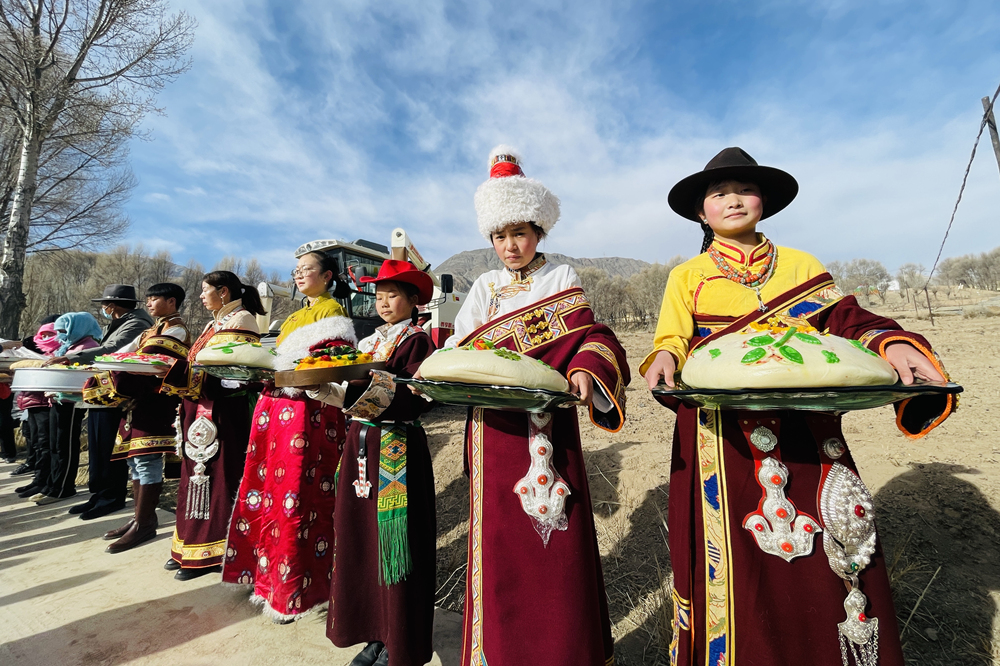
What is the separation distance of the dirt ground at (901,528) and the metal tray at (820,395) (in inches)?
70.6

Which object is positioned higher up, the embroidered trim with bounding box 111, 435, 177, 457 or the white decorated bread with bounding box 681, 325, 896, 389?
the white decorated bread with bounding box 681, 325, 896, 389

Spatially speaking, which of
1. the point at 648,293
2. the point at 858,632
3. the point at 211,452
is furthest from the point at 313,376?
the point at 648,293

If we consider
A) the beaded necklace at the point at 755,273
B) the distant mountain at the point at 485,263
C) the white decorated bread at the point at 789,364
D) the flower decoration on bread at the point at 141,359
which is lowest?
the white decorated bread at the point at 789,364

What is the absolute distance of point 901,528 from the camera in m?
2.75

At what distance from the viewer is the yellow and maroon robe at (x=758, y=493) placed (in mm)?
1344

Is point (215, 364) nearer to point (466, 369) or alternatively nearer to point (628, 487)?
point (466, 369)

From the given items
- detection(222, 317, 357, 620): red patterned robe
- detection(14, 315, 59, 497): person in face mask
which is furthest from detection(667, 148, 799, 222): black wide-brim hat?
detection(14, 315, 59, 497): person in face mask

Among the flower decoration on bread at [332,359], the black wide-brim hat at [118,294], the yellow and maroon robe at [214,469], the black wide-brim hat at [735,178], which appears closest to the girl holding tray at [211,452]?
the yellow and maroon robe at [214,469]

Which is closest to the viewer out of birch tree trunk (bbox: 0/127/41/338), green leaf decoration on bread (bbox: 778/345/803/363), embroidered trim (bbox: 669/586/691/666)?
green leaf decoration on bread (bbox: 778/345/803/363)

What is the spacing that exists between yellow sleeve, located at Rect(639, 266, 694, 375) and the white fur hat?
686 mm

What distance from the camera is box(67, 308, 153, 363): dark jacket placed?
15.3 ft

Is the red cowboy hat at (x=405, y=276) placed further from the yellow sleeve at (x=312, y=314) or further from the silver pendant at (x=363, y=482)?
the silver pendant at (x=363, y=482)

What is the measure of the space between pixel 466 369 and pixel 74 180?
2058 centimetres

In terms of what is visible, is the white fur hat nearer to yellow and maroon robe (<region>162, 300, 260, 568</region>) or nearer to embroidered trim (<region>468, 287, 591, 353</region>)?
embroidered trim (<region>468, 287, 591, 353</region>)
